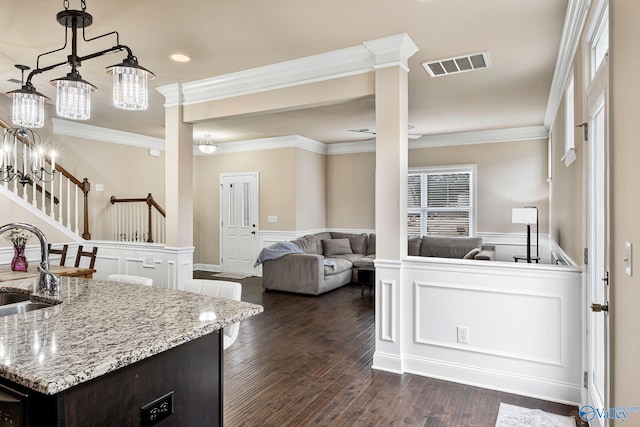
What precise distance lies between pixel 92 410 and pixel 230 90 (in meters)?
3.78

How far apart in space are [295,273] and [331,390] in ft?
11.0

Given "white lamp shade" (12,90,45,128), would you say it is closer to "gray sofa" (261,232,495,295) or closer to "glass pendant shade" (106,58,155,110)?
"glass pendant shade" (106,58,155,110)

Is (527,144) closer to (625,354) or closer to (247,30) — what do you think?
(247,30)

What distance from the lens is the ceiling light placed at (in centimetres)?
663

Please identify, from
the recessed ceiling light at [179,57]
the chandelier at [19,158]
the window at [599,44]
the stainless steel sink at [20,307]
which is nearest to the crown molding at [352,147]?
the recessed ceiling light at [179,57]

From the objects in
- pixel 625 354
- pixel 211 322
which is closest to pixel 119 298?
pixel 211 322

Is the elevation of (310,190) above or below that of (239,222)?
above

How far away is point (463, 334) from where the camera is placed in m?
3.21

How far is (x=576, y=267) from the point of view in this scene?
2.83 meters

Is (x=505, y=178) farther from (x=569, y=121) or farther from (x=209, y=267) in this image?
(x=209, y=267)

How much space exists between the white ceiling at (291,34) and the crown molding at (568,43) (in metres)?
0.08

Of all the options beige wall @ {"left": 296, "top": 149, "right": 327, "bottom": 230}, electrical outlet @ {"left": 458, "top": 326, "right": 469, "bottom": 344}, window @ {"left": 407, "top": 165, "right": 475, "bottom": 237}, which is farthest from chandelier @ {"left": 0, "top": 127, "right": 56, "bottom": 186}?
window @ {"left": 407, "top": 165, "right": 475, "bottom": 237}

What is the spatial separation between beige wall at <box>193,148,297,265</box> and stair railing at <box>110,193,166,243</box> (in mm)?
1495

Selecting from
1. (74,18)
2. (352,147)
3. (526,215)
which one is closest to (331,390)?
(74,18)
